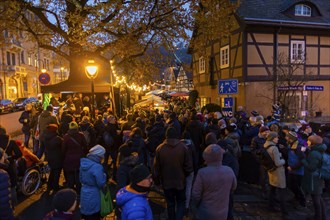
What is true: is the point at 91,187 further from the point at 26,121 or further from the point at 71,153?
the point at 26,121

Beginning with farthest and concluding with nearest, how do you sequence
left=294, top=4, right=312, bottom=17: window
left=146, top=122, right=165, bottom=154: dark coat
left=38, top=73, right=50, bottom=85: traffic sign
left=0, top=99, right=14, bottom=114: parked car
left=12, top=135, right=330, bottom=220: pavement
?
left=0, top=99, right=14, bottom=114: parked car < left=294, top=4, right=312, bottom=17: window < left=38, top=73, right=50, bottom=85: traffic sign < left=146, top=122, right=165, bottom=154: dark coat < left=12, top=135, right=330, bottom=220: pavement

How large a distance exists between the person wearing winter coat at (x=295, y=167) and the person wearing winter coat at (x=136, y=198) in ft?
11.6

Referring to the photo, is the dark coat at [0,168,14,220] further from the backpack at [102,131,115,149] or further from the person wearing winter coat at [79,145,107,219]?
the backpack at [102,131,115,149]

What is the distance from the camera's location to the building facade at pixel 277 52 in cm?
1739

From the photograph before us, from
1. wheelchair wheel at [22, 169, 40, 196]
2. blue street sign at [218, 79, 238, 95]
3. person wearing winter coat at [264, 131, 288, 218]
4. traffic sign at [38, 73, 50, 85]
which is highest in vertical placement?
traffic sign at [38, 73, 50, 85]

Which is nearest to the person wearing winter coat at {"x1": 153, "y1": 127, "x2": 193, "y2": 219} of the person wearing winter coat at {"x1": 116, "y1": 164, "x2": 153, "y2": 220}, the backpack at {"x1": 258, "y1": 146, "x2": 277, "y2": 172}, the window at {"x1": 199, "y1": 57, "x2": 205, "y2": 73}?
the person wearing winter coat at {"x1": 116, "y1": 164, "x2": 153, "y2": 220}

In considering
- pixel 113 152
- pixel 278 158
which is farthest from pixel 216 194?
pixel 113 152

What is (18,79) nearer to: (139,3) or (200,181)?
(139,3)

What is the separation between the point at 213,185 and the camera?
347cm

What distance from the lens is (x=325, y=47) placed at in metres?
18.7

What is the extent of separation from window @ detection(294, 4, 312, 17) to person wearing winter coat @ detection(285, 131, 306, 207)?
15913mm

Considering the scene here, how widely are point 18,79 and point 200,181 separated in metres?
50.5

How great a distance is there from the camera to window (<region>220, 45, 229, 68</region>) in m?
19.7

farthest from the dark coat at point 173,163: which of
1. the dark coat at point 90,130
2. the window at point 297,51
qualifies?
the window at point 297,51
